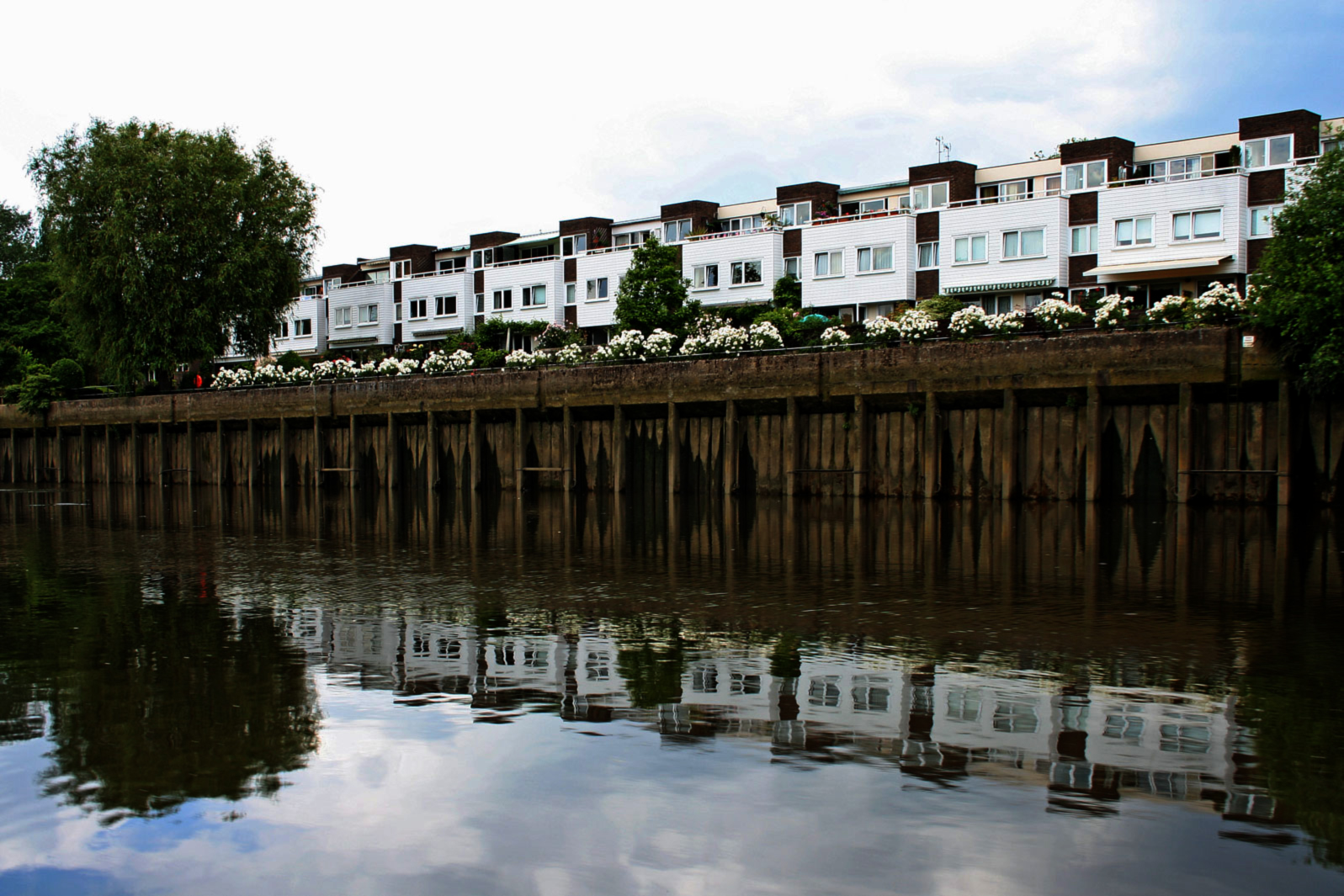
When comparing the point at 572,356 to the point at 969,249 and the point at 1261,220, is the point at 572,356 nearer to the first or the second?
the point at 969,249

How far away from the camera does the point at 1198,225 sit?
54625mm

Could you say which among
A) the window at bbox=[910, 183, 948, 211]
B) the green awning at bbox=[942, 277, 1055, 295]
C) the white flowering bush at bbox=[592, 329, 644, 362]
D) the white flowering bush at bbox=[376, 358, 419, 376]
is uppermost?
the window at bbox=[910, 183, 948, 211]

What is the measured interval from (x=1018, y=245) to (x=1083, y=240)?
9.92ft

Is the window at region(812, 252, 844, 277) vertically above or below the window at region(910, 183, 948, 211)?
below

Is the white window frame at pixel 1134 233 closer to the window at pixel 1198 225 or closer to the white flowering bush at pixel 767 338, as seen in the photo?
the window at pixel 1198 225

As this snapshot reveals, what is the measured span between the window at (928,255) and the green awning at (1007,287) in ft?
7.39

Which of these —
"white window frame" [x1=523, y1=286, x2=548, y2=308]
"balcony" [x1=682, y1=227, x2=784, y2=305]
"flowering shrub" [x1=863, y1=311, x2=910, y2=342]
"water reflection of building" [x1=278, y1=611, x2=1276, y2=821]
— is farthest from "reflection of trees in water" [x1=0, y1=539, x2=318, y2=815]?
"white window frame" [x1=523, y1=286, x2=548, y2=308]

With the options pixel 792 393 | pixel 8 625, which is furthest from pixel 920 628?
pixel 792 393

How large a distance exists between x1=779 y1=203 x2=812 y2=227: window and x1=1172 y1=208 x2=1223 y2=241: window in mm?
23121

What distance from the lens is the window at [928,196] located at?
66312mm

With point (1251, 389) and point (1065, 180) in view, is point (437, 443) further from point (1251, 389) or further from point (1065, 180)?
point (1065, 180)

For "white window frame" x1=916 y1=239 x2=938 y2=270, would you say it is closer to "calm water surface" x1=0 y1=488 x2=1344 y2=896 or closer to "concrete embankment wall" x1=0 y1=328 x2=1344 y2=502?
"concrete embankment wall" x1=0 y1=328 x2=1344 y2=502

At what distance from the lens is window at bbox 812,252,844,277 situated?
65.4 meters

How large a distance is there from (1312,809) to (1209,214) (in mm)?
53058
